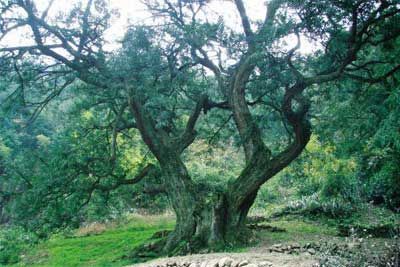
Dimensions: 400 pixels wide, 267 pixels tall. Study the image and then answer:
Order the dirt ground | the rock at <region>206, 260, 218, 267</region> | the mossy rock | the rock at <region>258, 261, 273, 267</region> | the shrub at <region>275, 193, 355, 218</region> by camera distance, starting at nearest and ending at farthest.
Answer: the dirt ground → the rock at <region>258, 261, 273, 267</region> → the rock at <region>206, 260, 218, 267</region> → the mossy rock → the shrub at <region>275, 193, 355, 218</region>

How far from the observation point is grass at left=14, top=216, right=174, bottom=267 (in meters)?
10.5

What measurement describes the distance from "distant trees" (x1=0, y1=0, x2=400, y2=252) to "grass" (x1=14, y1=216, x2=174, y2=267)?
6.43 ft

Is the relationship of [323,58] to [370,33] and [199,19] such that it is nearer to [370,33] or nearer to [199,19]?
[370,33]

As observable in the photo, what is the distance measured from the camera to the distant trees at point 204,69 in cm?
734

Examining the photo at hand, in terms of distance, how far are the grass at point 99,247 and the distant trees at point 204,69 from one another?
1959mm

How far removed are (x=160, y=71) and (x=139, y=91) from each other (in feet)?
1.70

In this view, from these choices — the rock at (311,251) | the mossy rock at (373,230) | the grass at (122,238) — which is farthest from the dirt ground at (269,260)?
the mossy rock at (373,230)

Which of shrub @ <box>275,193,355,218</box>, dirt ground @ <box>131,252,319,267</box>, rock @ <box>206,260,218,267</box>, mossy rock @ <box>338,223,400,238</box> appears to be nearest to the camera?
dirt ground @ <box>131,252,319,267</box>

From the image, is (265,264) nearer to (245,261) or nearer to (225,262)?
(245,261)

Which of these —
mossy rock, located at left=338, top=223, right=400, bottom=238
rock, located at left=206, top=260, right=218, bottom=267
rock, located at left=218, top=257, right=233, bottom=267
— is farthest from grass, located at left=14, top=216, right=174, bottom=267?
mossy rock, located at left=338, top=223, right=400, bottom=238

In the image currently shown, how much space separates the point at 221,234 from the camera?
826 cm

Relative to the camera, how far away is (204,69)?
9758mm

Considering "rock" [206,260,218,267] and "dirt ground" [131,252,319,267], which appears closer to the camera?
"dirt ground" [131,252,319,267]

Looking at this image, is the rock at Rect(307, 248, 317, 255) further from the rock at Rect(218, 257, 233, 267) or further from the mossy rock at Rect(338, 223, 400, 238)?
the mossy rock at Rect(338, 223, 400, 238)
